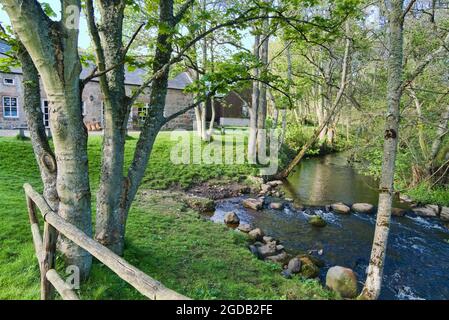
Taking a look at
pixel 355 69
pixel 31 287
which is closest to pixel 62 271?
pixel 31 287

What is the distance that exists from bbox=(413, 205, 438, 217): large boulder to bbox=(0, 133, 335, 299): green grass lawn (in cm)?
786

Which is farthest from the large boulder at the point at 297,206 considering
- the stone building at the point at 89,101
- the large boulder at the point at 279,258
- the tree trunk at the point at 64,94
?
the stone building at the point at 89,101

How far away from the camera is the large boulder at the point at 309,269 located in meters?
6.78

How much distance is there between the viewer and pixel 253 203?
1204 cm

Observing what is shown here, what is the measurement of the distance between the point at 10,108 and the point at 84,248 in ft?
78.2

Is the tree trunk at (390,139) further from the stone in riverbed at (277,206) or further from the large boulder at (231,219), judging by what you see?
the stone in riverbed at (277,206)

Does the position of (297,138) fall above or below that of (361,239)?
above

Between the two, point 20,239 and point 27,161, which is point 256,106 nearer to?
point 27,161

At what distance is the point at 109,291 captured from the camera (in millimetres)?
4383

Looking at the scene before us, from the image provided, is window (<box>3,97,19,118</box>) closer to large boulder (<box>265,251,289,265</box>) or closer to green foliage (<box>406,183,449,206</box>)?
large boulder (<box>265,251,289,265</box>)

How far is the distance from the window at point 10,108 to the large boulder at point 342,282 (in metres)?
24.0

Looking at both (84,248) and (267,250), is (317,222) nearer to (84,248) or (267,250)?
(267,250)

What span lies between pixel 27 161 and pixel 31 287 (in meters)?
10.9
